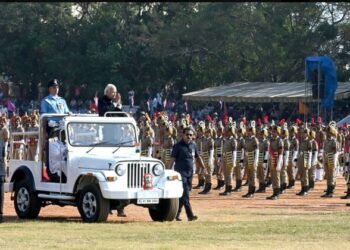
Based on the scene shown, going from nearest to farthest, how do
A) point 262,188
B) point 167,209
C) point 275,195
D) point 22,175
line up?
point 167,209, point 22,175, point 275,195, point 262,188

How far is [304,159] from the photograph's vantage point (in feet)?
98.4

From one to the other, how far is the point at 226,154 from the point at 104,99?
8.89 m

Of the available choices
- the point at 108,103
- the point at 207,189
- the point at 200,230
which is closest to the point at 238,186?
the point at 207,189

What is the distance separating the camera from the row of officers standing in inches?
1137

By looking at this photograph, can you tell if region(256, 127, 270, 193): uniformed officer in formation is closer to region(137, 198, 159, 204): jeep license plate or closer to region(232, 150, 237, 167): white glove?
region(232, 150, 237, 167): white glove

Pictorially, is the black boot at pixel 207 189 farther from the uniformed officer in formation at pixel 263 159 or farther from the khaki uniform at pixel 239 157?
the uniformed officer in formation at pixel 263 159

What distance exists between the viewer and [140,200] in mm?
19578

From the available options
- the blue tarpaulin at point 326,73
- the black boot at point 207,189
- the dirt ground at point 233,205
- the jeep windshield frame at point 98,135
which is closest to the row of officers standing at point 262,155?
the black boot at point 207,189

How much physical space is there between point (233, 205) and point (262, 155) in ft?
12.2

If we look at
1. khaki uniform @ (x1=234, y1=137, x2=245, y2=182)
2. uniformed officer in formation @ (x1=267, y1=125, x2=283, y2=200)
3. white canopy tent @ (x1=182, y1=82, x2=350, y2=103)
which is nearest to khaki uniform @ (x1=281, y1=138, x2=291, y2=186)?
uniformed officer in formation @ (x1=267, y1=125, x2=283, y2=200)

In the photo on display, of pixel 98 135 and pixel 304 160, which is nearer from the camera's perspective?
pixel 98 135

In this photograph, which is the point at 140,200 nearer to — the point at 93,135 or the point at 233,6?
the point at 93,135

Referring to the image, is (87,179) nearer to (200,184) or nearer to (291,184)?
(291,184)

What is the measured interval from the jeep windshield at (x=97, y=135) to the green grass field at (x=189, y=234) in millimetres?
1466
